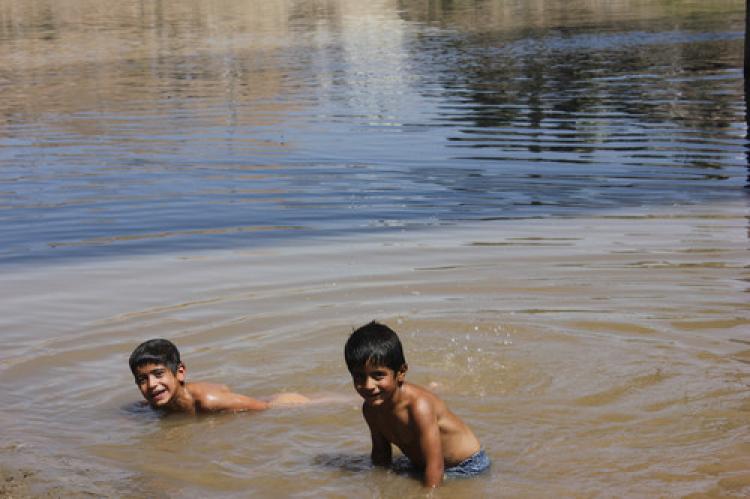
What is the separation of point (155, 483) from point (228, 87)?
18.0 meters

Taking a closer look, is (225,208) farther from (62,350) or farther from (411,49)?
(411,49)

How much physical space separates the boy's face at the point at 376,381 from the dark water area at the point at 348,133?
5354 mm

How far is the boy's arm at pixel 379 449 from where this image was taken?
225 inches

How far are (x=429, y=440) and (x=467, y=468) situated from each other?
400 mm

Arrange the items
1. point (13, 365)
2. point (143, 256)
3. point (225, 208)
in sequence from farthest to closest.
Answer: point (225, 208) < point (143, 256) < point (13, 365)

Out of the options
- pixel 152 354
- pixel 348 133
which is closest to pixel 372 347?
pixel 152 354

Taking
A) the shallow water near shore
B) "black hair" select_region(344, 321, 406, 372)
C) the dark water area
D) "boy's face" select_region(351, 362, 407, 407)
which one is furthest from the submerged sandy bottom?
the dark water area

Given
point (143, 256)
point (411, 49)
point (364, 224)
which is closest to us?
point (143, 256)

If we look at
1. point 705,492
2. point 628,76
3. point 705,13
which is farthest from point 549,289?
point 705,13

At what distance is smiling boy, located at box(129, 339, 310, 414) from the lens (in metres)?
6.28

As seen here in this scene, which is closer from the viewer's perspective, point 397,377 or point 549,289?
point 397,377

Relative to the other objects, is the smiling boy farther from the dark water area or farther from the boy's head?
the dark water area

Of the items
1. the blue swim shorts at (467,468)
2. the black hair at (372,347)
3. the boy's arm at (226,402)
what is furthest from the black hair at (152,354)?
the black hair at (372,347)

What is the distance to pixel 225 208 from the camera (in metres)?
11.9
